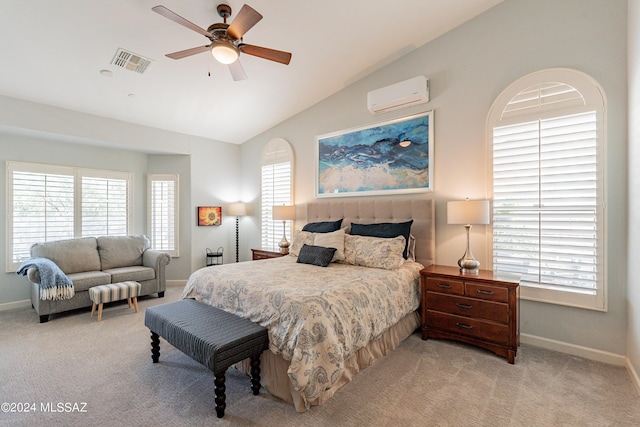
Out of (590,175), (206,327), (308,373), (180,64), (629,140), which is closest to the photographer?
(308,373)

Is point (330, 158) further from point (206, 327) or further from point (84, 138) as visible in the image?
point (84, 138)

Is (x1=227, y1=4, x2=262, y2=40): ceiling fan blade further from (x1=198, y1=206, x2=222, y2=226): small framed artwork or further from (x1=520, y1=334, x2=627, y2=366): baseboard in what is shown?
(x1=520, y1=334, x2=627, y2=366): baseboard

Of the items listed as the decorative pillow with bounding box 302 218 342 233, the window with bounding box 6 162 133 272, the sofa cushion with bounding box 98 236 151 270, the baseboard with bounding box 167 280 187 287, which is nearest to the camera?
the decorative pillow with bounding box 302 218 342 233

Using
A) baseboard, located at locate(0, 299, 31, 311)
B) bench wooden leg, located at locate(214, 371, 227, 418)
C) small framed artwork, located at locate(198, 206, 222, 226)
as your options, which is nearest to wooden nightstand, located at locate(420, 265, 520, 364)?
bench wooden leg, located at locate(214, 371, 227, 418)

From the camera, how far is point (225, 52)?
2590 mm

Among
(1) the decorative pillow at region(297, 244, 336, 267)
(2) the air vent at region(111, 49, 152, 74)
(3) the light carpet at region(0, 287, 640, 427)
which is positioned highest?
(2) the air vent at region(111, 49, 152, 74)

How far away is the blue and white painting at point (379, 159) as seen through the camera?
3791 mm

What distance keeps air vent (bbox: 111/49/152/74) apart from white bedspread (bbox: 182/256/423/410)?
8.28 feet

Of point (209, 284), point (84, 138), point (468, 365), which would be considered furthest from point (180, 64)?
point (468, 365)

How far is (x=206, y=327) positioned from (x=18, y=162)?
4.29 m

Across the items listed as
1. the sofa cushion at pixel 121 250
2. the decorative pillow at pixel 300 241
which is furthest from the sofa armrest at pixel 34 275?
the decorative pillow at pixel 300 241

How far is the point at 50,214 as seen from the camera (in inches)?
181

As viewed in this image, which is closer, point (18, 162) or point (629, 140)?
point (629, 140)

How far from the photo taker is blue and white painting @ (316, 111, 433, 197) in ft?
12.4
